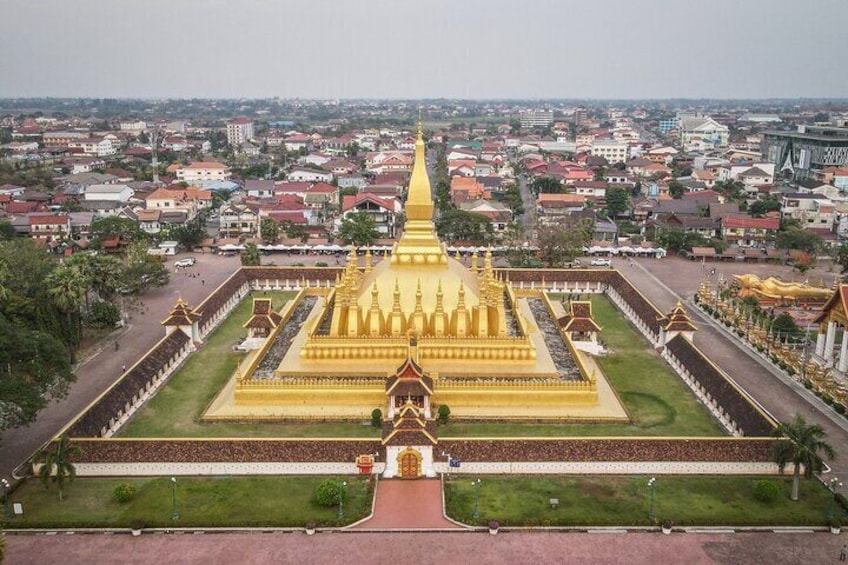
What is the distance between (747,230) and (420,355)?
2487 inches

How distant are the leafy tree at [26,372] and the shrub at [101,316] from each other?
16.6m

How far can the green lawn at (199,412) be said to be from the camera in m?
36.6

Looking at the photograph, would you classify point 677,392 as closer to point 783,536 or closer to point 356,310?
point 783,536

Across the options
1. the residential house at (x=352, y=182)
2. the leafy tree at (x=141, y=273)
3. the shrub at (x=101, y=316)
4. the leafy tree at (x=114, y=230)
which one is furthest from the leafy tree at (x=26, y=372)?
the residential house at (x=352, y=182)

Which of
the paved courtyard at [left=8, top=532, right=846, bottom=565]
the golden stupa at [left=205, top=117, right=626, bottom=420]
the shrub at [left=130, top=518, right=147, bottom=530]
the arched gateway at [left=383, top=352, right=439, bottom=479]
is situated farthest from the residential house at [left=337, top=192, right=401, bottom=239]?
the paved courtyard at [left=8, top=532, right=846, bottom=565]

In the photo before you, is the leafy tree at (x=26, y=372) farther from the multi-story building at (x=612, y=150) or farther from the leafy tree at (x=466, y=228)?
the multi-story building at (x=612, y=150)

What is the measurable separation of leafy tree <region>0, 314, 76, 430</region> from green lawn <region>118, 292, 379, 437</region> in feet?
16.1

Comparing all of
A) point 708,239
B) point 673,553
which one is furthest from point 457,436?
point 708,239

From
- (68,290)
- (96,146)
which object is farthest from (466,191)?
(96,146)

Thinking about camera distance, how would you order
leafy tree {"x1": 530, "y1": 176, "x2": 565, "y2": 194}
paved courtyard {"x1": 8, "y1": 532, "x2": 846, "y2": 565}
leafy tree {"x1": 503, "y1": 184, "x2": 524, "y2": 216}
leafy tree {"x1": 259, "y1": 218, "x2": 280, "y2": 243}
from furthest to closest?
leafy tree {"x1": 530, "y1": 176, "x2": 565, "y2": 194} → leafy tree {"x1": 503, "y1": 184, "x2": 524, "y2": 216} → leafy tree {"x1": 259, "y1": 218, "x2": 280, "y2": 243} → paved courtyard {"x1": 8, "y1": 532, "x2": 846, "y2": 565}

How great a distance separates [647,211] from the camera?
340 feet

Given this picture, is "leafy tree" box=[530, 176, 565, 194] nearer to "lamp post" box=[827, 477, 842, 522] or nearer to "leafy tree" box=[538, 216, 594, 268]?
"leafy tree" box=[538, 216, 594, 268]

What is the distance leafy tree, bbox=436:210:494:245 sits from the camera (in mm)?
85625

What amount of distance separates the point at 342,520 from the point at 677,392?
23.0 meters
